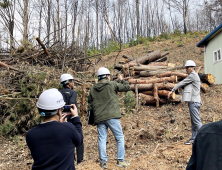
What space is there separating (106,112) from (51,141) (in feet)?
7.54

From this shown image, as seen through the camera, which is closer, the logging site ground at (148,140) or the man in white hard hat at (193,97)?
the logging site ground at (148,140)

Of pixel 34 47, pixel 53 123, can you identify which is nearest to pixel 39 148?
pixel 53 123

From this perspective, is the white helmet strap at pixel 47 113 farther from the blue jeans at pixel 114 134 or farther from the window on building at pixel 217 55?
the window on building at pixel 217 55

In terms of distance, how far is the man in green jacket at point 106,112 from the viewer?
4.25m

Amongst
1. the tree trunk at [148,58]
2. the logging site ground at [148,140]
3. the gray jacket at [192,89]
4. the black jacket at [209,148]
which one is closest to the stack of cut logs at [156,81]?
the logging site ground at [148,140]

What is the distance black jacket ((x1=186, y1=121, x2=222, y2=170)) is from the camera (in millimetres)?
1151

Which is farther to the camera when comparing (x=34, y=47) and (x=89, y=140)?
(x=34, y=47)

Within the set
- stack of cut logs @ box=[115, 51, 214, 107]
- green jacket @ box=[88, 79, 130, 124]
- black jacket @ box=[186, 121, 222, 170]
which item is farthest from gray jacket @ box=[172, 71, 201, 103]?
black jacket @ box=[186, 121, 222, 170]

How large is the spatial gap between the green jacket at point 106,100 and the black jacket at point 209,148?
9.98ft

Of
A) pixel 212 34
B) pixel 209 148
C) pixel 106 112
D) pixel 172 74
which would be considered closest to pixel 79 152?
pixel 106 112

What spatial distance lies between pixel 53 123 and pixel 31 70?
20.0 feet

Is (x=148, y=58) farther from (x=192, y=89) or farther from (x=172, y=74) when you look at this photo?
(x=192, y=89)

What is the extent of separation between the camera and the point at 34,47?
30.7 ft

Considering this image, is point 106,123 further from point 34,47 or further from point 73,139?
point 34,47
